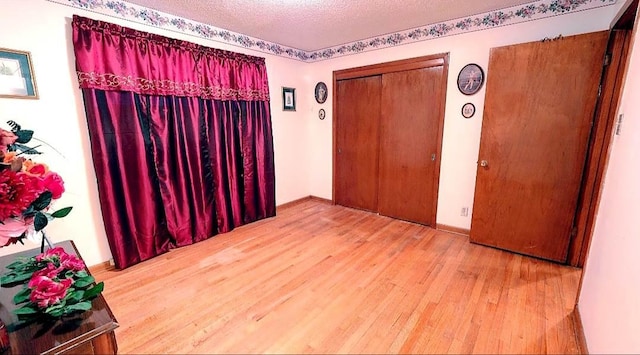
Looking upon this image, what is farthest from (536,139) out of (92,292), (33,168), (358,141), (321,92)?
(33,168)

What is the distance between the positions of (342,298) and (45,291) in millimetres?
1601

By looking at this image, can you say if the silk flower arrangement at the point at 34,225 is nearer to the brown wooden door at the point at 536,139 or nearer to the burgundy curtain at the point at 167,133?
the burgundy curtain at the point at 167,133

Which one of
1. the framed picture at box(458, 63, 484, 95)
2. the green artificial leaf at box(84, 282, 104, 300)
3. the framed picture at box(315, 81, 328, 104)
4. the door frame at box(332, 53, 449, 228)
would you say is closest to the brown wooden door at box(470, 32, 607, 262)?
the framed picture at box(458, 63, 484, 95)

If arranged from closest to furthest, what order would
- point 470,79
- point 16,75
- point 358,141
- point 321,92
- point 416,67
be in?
1. point 16,75
2. point 470,79
3. point 416,67
4. point 358,141
5. point 321,92

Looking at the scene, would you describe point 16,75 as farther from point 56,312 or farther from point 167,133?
point 56,312

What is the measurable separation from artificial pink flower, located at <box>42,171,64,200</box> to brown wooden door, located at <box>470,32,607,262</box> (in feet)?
10.0

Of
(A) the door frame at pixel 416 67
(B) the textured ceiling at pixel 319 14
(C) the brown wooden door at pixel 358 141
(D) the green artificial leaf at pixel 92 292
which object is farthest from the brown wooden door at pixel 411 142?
(D) the green artificial leaf at pixel 92 292

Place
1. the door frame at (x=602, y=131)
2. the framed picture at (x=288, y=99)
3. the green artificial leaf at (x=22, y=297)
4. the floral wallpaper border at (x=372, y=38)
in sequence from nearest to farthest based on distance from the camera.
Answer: the green artificial leaf at (x=22, y=297)
the door frame at (x=602, y=131)
the floral wallpaper border at (x=372, y=38)
the framed picture at (x=288, y=99)

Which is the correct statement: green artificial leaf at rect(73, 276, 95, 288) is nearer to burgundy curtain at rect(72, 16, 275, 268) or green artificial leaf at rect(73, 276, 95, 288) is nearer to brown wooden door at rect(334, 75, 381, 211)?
burgundy curtain at rect(72, 16, 275, 268)

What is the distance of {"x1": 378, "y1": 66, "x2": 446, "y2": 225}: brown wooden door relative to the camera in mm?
3086

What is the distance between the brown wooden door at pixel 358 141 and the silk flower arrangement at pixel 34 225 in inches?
127

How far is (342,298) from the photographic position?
195cm

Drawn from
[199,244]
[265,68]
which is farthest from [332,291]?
[265,68]

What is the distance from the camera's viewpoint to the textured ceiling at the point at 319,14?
235 centimetres
